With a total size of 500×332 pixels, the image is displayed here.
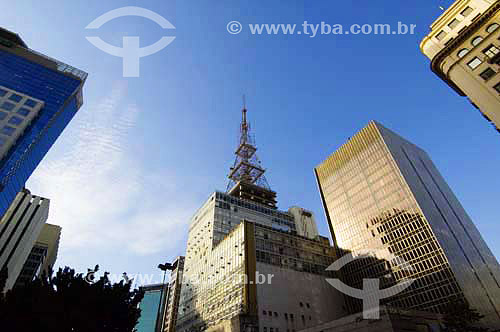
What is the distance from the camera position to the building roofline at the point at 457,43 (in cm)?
3503

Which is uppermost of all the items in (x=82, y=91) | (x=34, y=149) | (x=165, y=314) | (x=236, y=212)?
(x=82, y=91)

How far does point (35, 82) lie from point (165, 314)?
10212cm

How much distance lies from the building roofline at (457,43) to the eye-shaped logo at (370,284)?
132 ft

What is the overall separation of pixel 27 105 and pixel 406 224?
104 metres

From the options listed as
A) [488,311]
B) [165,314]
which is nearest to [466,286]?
[488,311]

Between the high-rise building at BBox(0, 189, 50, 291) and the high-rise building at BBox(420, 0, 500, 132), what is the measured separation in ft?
392

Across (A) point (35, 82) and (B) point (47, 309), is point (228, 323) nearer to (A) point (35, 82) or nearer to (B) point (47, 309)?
(B) point (47, 309)

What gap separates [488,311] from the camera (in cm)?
5431

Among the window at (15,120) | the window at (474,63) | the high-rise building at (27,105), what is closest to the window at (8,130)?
the high-rise building at (27,105)

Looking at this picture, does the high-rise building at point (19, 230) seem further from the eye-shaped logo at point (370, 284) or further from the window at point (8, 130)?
the eye-shaped logo at point (370, 284)

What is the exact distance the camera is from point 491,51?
112 feet

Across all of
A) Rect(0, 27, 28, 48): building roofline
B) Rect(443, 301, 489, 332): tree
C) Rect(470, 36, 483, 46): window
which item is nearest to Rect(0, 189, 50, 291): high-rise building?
Rect(0, 27, 28, 48): building roofline

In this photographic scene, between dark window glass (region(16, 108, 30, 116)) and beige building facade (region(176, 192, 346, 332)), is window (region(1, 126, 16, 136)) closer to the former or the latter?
dark window glass (region(16, 108, 30, 116))

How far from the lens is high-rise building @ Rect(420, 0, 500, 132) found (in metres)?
33.7
